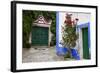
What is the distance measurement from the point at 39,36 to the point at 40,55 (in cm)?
15

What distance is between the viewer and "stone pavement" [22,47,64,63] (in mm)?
1688

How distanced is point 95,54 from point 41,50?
51cm

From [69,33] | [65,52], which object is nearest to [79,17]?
[69,33]

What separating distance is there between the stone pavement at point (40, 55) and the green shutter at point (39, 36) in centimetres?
5

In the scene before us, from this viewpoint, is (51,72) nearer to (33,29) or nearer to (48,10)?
(33,29)

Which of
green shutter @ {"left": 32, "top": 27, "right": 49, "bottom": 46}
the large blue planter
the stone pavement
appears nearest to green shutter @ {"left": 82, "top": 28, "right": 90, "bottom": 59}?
the large blue planter

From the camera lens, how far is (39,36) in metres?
1.73

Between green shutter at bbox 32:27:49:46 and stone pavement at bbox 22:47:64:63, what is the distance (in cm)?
5

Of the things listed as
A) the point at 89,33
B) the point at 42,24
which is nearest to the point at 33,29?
the point at 42,24

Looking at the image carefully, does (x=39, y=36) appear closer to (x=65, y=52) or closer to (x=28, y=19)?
(x=28, y=19)

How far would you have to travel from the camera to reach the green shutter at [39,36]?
172cm

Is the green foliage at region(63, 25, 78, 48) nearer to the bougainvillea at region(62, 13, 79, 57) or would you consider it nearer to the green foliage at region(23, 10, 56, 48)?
the bougainvillea at region(62, 13, 79, 57)

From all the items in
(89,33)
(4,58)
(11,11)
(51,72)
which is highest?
(11,11)

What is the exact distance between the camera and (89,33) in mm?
1901
